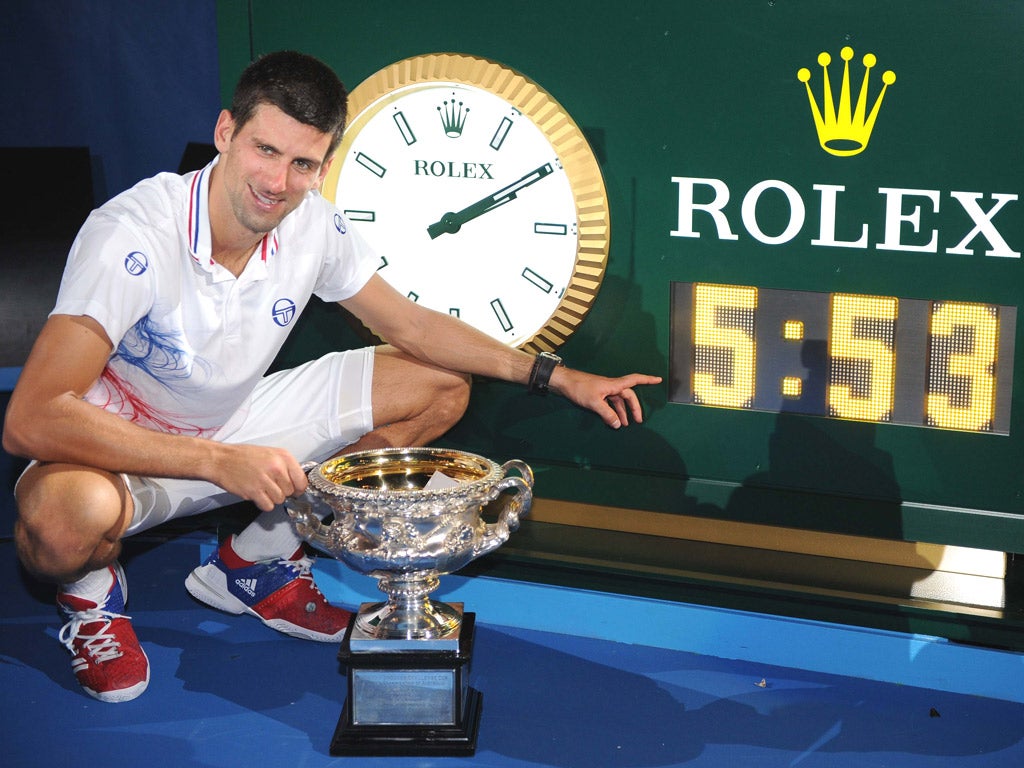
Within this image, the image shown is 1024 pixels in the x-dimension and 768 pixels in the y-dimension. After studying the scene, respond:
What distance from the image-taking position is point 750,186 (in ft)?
9.78

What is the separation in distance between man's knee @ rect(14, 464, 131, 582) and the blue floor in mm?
308

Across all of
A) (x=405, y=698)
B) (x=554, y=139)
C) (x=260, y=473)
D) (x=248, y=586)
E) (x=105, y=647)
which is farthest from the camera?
(x=248, y=586)

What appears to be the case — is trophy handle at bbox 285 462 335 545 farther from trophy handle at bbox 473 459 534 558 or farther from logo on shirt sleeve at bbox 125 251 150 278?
logo on shirt sleeve at bbox 125 251 150 278

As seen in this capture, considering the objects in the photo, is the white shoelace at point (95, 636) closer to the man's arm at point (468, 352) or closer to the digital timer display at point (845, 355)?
the man's arm at point (468, 352)

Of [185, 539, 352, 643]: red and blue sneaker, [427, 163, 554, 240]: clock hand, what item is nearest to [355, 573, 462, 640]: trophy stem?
[185, 539, 352, 643]: red and blue sneaker

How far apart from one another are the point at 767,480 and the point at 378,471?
2.92ft

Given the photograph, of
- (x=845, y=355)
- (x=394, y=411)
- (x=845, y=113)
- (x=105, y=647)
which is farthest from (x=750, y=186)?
(x=105, y=647)

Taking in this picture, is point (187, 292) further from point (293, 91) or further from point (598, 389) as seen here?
point (598, 389)

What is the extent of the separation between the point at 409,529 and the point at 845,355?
3.44 feet

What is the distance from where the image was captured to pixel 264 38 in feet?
11.0

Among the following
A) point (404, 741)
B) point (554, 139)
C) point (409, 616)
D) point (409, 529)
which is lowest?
point (404, 741)

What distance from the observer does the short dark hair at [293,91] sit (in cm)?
272

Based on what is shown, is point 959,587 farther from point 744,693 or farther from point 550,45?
point 550,45

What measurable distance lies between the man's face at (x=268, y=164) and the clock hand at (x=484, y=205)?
0.48m
